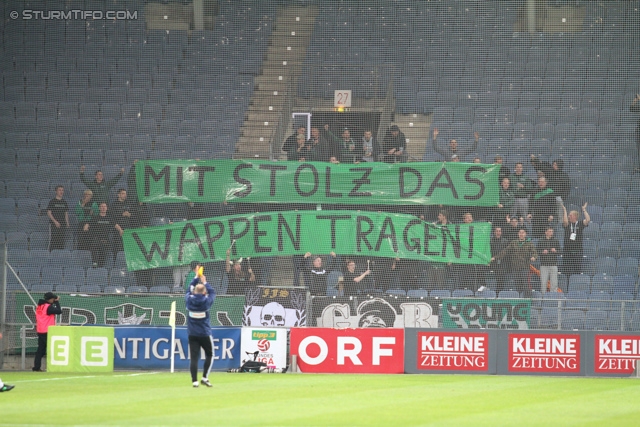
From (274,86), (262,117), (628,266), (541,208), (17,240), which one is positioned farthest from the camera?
(274,86)

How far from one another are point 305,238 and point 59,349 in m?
6.15

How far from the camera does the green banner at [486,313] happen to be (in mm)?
22094

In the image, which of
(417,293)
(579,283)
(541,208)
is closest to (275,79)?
(417,293)

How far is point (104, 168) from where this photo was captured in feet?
85.1

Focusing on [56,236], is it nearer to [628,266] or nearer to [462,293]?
[462,293]

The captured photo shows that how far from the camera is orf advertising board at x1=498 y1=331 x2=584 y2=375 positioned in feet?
71.1

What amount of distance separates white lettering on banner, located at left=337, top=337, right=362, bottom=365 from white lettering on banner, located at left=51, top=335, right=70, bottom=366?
5411 mm

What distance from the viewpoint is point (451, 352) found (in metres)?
21.7

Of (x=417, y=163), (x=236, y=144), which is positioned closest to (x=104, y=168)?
(x=236, y=144)

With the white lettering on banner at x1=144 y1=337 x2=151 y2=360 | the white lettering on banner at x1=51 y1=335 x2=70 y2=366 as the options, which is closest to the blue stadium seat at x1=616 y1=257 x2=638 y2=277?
the white lettering on banner at x1=144 y1=337 x2=151 y2=360

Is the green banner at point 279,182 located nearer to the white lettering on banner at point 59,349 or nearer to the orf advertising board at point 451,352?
the orf advertising board at point 451,352

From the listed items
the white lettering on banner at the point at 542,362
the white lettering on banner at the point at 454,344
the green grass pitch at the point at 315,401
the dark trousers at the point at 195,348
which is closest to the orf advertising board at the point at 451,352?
the white lettering on banner at the point at 454,344

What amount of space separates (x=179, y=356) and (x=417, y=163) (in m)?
7.24

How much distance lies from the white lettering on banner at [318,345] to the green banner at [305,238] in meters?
3.09
